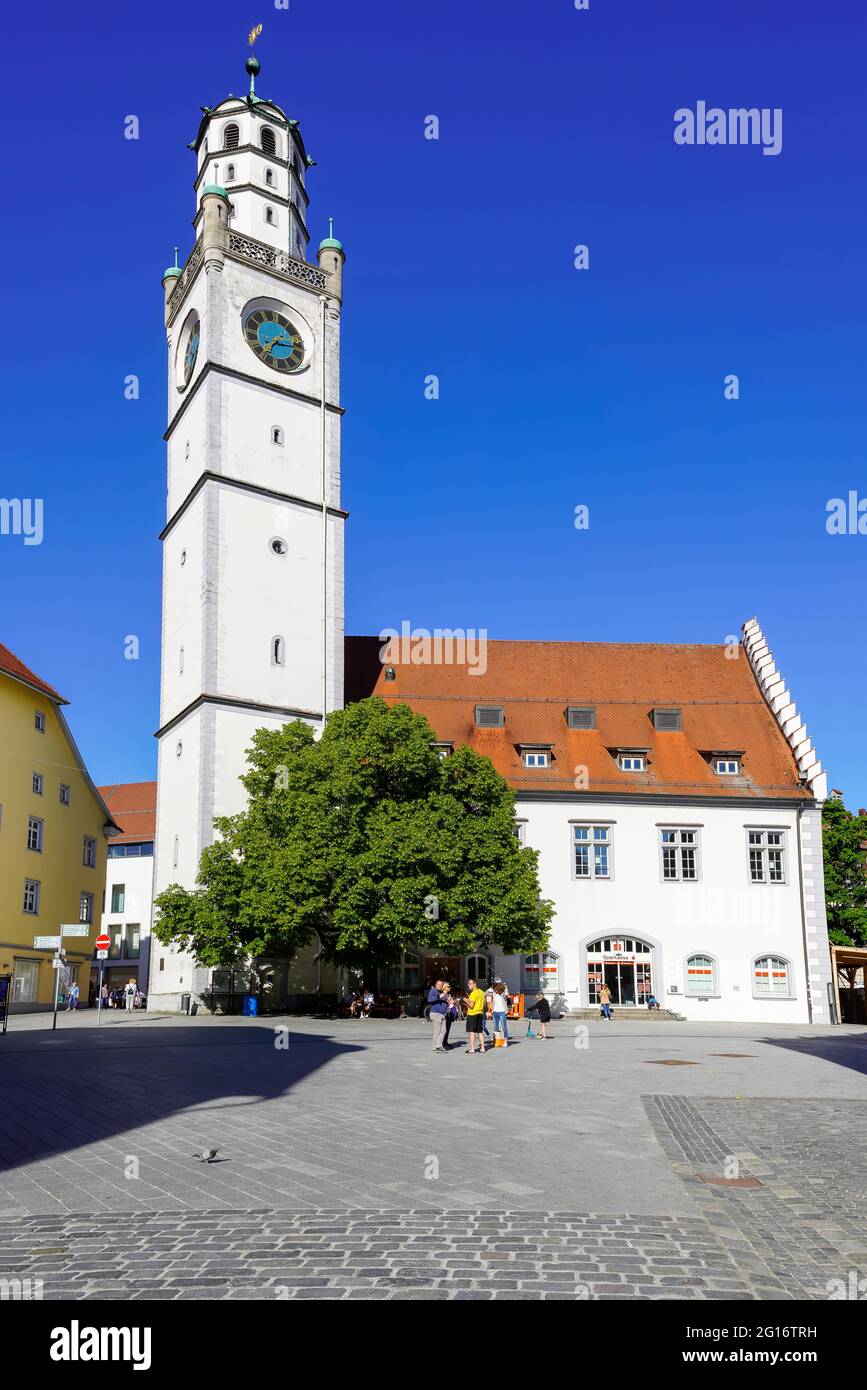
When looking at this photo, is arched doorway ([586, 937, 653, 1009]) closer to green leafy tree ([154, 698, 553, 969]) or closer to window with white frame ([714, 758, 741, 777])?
green leafy tree ([154, 698, 553, 969])

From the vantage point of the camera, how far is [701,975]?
42969 millimetres

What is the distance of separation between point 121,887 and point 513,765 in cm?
3864

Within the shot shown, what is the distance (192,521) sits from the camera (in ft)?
147

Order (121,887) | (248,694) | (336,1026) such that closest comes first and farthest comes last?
(336,1026), (248,694), (121,887)

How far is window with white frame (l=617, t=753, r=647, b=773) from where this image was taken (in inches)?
1800

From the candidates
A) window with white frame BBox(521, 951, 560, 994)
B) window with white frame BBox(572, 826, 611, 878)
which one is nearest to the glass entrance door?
window with white frame BBox(521, 951, 560, 994)

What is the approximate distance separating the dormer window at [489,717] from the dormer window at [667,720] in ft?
21.0

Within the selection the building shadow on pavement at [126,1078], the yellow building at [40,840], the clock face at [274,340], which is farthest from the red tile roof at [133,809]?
the building shadow on pavement at [126,1078]

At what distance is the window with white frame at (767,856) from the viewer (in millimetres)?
44375

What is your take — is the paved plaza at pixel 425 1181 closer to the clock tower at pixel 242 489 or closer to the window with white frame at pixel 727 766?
the clock tower at pixel 242 489

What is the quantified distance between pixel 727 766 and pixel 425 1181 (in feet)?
126

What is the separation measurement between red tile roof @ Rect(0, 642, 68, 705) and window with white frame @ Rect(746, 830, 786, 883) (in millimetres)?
28999
